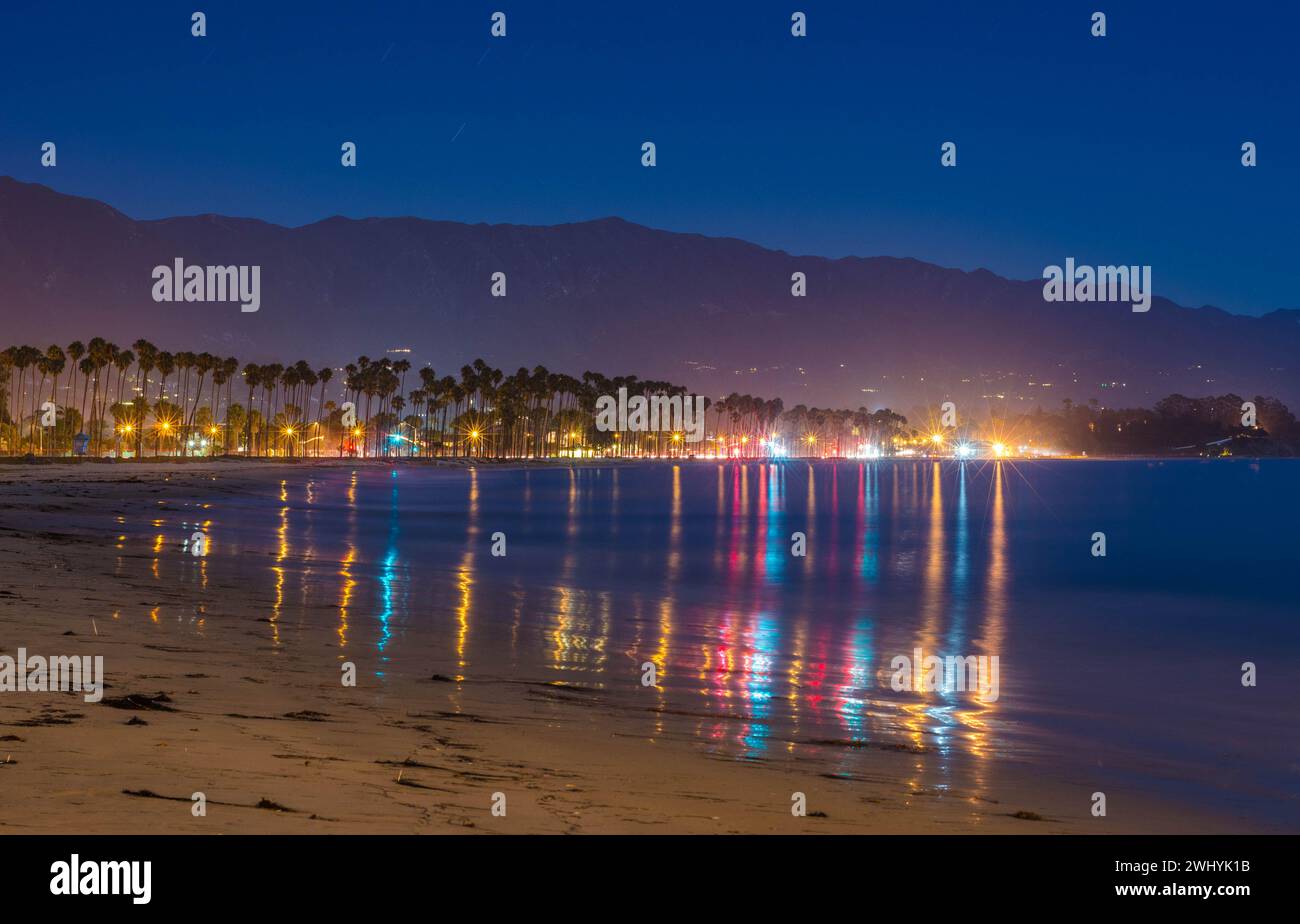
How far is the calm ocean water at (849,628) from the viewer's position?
43.0 ft

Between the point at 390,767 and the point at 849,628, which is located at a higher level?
the point at 390,767

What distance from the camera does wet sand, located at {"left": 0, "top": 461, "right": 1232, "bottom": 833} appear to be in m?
8.27

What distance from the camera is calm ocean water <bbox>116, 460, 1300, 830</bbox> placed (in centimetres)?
1309

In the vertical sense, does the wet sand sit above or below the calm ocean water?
above

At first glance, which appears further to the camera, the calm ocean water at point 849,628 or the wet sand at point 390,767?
the calm ocean water at point 849,628

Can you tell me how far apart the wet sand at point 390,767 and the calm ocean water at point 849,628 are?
70 centimetres

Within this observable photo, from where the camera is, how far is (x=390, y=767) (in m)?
9.85

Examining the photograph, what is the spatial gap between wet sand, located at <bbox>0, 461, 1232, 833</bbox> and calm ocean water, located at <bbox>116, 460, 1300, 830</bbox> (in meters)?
0.70

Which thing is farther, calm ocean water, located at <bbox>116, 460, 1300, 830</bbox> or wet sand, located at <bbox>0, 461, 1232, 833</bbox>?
calm ocean water, located at <bbox>116, 460, 1300, 830</bbox>

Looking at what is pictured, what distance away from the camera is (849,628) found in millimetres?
26609

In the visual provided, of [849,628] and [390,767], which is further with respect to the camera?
[849,628]

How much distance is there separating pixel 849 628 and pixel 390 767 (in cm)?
1824
